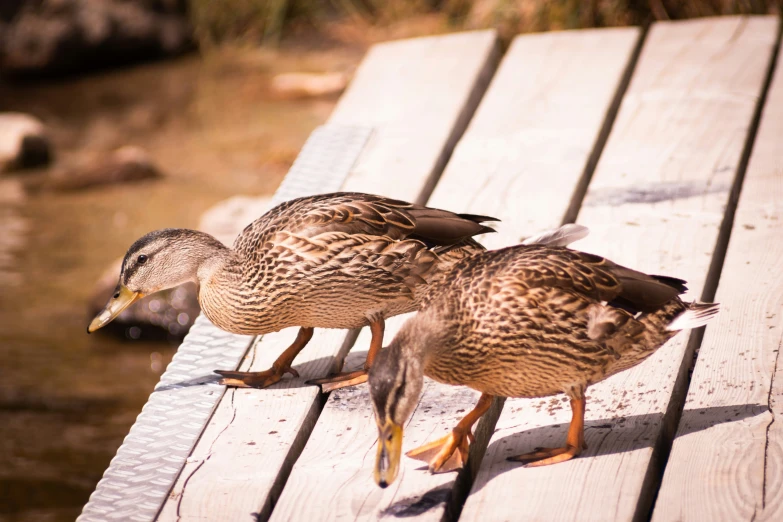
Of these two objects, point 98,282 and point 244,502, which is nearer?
point 244,502

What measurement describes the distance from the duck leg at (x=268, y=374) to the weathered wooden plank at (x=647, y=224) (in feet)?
2.37

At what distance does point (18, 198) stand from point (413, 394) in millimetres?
6660

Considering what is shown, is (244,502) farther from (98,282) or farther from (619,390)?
(98,282)

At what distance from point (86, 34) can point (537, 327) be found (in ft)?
30.5

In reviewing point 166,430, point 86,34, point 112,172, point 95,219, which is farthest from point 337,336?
point 86,34

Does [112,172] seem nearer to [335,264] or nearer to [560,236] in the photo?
[335,264]

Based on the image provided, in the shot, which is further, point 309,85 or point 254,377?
point 309,85

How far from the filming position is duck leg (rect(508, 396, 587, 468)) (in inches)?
108

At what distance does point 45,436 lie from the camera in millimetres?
5625

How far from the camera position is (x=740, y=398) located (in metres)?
2.94

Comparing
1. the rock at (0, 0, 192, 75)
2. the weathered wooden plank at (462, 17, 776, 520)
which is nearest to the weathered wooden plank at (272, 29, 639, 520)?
the weathered wooden plank at (462, 17, 776, 520)

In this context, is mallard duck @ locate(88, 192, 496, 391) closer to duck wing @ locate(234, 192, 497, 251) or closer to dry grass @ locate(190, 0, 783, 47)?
duck wing @ locate(234, 192, 497, 251)

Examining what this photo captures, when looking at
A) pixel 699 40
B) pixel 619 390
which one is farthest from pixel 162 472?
pixel 699 40

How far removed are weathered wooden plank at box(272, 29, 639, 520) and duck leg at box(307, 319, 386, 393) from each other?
26 millimetres
